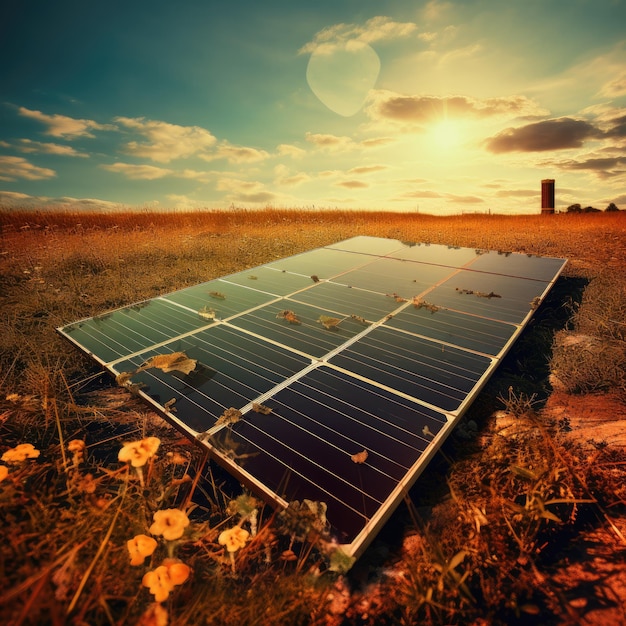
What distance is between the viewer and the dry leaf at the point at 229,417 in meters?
2.90

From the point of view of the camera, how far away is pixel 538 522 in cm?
241

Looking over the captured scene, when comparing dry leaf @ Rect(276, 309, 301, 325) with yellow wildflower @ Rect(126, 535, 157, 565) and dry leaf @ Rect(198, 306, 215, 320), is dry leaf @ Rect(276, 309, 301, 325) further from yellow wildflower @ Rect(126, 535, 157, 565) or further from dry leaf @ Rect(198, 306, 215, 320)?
yellow wildflower @ Rect(126, 535, 157, 565)

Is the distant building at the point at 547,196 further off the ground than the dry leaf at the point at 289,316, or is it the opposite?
the distant building at the point at 547,196

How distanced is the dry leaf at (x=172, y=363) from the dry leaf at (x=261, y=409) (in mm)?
993

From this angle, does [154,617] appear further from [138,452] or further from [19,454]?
[19,454]

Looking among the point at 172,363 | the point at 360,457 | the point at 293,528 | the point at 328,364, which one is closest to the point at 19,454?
the point at 172,363

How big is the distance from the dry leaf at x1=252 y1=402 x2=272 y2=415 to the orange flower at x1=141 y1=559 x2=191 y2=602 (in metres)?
1.24

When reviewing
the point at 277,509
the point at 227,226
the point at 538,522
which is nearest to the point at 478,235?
the point at 227,226

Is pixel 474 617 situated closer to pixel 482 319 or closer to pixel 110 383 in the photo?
pixel 482 319

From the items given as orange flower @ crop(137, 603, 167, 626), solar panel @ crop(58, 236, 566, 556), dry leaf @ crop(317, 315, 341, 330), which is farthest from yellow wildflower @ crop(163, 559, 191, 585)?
dry leaf @ crop(317, 315, 341, 330)

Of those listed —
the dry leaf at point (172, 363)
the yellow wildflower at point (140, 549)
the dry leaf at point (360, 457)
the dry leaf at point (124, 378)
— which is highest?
the dry leaf at point (172, 363)

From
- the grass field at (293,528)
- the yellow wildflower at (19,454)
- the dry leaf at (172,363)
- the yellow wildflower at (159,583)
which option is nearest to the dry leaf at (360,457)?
the grass field at (293,528)

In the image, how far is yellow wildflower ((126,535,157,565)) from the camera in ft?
6.39

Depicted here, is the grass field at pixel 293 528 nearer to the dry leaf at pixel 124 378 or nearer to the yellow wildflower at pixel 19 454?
the yellow wildflower at pixel 19 454
